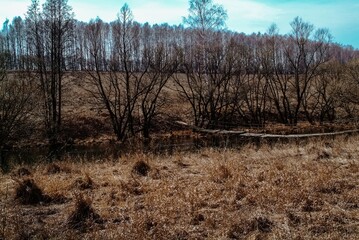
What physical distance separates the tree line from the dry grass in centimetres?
1695

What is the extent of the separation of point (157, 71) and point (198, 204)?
3284 centimetres

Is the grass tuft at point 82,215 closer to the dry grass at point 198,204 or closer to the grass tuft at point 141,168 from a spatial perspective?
the dry grass at point 198,204

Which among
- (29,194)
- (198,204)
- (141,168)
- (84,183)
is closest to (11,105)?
(141,168)

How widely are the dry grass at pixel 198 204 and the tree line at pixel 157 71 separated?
1695 centimetres

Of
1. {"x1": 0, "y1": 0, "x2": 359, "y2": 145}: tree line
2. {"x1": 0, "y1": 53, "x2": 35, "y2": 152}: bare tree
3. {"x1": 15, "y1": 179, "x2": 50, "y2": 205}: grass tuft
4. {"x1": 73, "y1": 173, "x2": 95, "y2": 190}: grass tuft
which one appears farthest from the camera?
{"x1": 0, "y1": 0, "x2": 359, "y2": 145}: tree line

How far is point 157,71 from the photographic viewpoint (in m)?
38.6

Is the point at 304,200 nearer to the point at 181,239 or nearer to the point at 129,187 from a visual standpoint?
the point at 181,239

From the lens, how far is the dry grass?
211 inches

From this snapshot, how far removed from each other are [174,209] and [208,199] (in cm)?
84

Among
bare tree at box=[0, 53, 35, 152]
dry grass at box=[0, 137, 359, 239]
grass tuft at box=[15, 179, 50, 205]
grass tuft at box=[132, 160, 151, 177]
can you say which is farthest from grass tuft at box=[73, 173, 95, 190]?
bare tree at box=[0, 53, 35, 152]

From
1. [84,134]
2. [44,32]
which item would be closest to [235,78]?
[84,134]

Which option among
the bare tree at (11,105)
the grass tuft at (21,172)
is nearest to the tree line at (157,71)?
the bare tree at (11,105)

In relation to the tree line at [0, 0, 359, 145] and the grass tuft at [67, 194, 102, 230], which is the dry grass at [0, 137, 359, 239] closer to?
the grass tuft at [67, 194, 102, 230]

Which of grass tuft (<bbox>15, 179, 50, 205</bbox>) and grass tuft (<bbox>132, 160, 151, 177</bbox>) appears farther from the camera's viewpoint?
grass tuft (<bbox>132, 160, 151, 177</bbox>)
